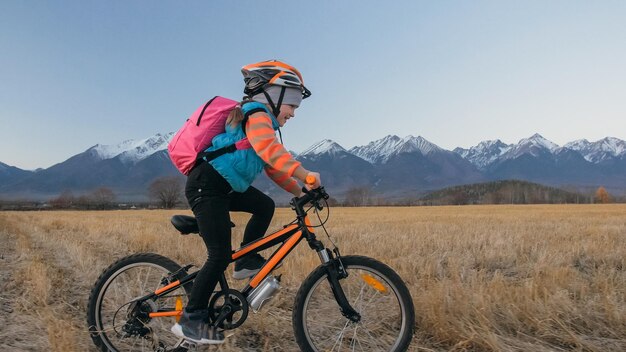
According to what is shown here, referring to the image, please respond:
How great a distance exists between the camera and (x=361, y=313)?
327 cm

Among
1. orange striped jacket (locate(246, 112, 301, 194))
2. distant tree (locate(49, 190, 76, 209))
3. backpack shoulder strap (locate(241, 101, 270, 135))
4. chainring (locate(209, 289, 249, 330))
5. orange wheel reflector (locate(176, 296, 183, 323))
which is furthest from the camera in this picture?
distant tree (locate(49, 190, 76, 209))

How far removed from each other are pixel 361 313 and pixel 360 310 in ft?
0.08

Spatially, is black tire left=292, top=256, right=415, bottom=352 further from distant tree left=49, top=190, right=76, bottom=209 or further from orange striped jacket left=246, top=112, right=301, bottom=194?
distant tree left=49, top=190, right=76, bottom=209

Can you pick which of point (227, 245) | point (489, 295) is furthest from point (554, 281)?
point (227, 245)

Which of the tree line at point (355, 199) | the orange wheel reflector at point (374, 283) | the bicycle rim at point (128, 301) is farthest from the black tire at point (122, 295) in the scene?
the tree line at point (355, 199)

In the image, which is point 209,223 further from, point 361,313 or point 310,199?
point 361,313

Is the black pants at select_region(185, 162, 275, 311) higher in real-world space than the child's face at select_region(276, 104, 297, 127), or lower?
lower

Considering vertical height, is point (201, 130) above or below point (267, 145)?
above

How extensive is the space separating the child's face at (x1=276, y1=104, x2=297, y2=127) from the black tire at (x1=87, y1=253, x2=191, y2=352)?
4.91 ft

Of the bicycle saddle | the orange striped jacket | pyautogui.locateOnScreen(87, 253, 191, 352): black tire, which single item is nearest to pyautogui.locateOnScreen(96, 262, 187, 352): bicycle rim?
pyautogui.locateOnScreen(87, 253, 191, 352): black tire

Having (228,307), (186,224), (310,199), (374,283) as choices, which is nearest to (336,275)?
(374,283)

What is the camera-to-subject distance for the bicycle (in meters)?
3.13

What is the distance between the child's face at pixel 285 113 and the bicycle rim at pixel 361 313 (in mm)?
1301

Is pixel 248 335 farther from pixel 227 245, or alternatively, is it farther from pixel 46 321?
pixel 46 321
